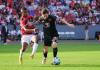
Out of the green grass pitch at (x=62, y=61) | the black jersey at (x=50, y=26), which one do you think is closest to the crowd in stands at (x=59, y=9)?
the green grass pitch at (x=62, y=61)

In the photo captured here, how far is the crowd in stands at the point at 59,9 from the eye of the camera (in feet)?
145

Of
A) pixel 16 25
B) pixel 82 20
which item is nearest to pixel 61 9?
pixel 82 20

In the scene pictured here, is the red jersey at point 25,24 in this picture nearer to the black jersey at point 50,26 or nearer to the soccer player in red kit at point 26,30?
the soccer player in red kit at point 26,30

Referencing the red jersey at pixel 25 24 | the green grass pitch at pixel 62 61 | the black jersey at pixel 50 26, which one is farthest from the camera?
the red jersey at pixel 25 24

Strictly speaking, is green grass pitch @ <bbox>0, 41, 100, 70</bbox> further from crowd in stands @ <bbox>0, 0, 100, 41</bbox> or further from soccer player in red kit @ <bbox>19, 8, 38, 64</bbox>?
crowd in stands @ <bbox>0, 0, 100, 41</bbox>

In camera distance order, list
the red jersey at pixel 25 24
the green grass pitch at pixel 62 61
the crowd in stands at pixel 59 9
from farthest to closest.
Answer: the crowd in stands at pixel 59 9 → the red jersey at pixel 25 24 → the green grass pitch at pixel 62 61

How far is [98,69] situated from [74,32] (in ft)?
88.1

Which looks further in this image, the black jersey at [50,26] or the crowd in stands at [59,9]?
the crowd in stands at [59,9]

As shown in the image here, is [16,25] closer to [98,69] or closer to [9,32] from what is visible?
[9,32]

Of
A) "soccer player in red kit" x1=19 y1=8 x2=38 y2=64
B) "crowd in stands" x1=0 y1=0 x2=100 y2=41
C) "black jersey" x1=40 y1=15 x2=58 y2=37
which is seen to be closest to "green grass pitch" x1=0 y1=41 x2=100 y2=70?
"soccer player in red kit" x1=19 y1=8 x2=38 y2=64

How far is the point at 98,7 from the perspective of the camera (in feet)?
153

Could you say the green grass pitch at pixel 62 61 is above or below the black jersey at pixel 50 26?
below

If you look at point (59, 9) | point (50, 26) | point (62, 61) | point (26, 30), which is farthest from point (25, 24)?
point (59, 9)

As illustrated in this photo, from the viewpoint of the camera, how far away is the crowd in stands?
44.3m
